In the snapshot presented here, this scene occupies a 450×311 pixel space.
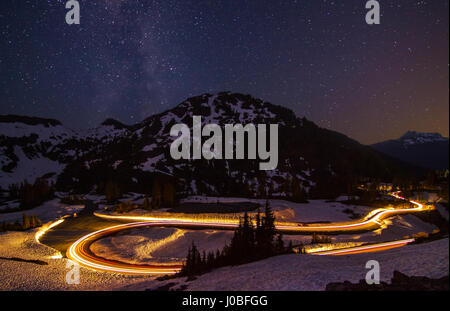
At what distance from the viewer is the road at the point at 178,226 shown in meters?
25.5

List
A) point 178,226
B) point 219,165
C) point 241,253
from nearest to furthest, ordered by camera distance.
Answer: point 241,253 < point 178,226 < point 219,165

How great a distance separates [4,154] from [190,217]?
224m

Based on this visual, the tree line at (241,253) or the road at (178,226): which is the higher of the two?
the tree line at (241,253)

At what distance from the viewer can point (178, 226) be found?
42844 mm

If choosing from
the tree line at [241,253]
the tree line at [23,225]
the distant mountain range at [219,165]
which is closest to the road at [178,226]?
the tree line at [241,253]

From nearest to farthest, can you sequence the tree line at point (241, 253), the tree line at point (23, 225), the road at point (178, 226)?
1. the tree line at point (241, 253)
2. the road at point (178, 226)
3. the tree line at point (23, 225)

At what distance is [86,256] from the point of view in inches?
1156

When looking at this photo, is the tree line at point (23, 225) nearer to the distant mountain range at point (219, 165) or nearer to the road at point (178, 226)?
the road at point (178, 226)

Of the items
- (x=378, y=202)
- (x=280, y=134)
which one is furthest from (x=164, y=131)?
(x=378, y=202)

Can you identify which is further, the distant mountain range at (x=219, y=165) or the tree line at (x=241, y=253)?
the distant mountain range at (x=219, y=165)

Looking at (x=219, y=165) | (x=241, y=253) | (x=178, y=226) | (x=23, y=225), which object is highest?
(x=219, y=165)

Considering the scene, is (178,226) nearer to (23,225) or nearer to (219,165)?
(23,225)

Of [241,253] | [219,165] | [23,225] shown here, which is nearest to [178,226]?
[241,253]

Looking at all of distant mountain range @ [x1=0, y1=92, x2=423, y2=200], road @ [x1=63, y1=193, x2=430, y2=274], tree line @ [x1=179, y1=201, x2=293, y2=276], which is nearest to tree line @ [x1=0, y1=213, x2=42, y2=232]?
road @ [x1=63, y1=193, x2=430, y2=274]
